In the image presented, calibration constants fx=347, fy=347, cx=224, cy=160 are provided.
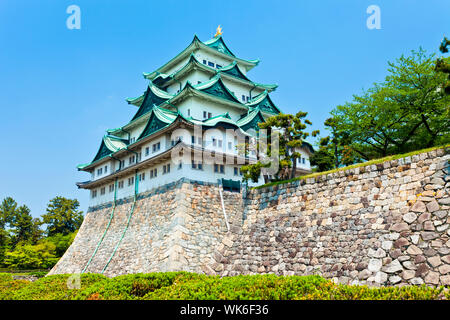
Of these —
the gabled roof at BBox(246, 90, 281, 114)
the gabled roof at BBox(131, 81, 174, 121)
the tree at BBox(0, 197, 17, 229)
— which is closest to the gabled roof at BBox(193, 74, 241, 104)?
the gabled roof at BBox(246, 90, 281, 114)

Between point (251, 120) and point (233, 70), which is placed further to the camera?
point (233, 70)

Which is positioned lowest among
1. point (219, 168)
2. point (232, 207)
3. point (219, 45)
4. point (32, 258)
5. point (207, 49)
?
point (32, 258)

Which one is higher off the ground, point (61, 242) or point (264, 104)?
point (264, 104)

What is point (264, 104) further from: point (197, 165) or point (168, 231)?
point (168, 231)

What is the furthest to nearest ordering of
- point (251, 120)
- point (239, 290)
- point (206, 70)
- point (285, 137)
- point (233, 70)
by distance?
point (233, 70) → point (206, 70) → point (251, 120) → point (285, 137) → point (239, 290)

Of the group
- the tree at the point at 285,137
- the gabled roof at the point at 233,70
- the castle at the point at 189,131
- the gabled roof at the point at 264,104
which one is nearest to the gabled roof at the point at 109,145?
the castle at the point at 189,131

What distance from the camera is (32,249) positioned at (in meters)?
45.3

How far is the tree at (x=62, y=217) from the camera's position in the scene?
5325 centimetres

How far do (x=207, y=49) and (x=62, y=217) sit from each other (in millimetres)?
34625

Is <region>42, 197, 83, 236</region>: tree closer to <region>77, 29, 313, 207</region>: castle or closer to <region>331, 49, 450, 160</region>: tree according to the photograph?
<region>77, 29, 313, 207</region>: castle

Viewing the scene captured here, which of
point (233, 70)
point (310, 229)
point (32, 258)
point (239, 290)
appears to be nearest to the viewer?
point (239, 290)

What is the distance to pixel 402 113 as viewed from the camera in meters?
24.3

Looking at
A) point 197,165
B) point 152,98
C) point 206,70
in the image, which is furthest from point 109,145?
point 197,165

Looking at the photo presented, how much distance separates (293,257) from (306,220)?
2.20 metres
